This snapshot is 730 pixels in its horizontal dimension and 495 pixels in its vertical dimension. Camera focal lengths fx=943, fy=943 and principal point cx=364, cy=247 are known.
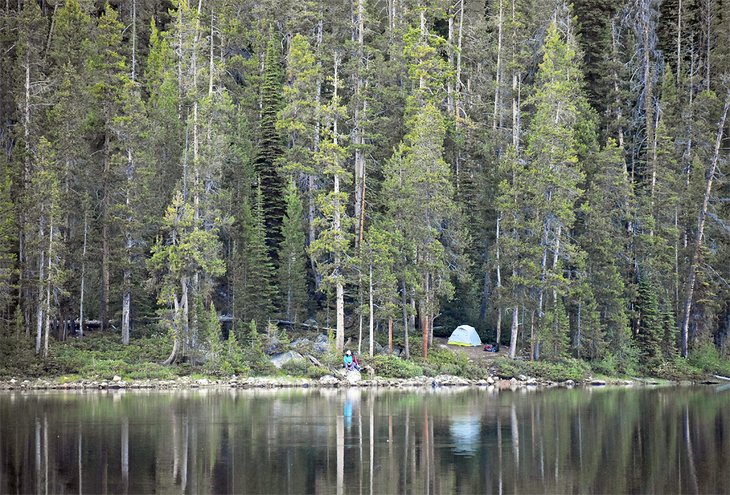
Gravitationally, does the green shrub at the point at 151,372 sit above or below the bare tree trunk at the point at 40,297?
below

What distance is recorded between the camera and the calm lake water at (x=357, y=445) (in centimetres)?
2223

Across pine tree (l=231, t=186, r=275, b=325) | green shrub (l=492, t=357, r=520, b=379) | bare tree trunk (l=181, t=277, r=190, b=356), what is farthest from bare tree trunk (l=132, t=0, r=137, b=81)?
green shrub (l=492, t=357, r=520, b=379)

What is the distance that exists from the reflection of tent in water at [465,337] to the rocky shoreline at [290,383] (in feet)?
16.5

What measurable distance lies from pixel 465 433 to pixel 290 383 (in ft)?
70.3

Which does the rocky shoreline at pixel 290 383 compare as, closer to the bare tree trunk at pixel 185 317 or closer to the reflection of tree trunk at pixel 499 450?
the bare tree trunk at pixel 185 317

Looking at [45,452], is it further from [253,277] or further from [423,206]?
[423,206]

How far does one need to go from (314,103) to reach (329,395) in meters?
19.7

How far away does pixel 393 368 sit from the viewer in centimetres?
5256

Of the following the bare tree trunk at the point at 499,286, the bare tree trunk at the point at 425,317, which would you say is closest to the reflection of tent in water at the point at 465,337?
the bare tree trunk at the point at 499,286

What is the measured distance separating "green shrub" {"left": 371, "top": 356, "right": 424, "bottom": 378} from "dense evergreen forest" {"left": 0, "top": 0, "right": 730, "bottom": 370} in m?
2.24

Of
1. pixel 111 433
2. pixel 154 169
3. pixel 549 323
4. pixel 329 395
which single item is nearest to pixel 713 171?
pixel 549 323

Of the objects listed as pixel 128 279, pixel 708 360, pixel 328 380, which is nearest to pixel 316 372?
pixel 328 380

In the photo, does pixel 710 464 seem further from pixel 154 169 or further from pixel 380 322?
pixel 154 169

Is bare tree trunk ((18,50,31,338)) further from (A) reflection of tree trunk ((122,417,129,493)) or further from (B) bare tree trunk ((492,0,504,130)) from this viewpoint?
(B) bare tree trunk ((492,0,504,130))
